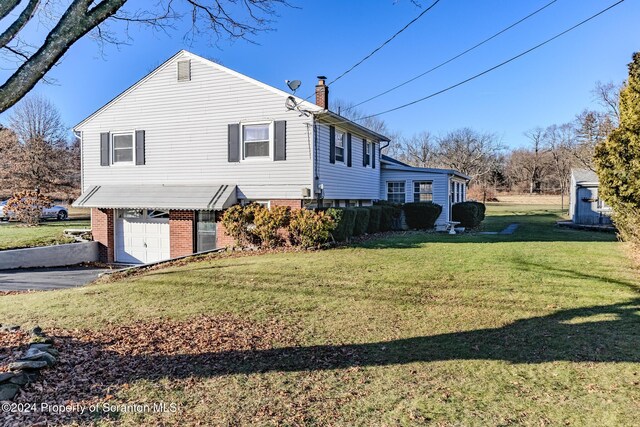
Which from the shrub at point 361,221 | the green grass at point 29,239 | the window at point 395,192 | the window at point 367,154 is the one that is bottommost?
the green grass at point 29,239

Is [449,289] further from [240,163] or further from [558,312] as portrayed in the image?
[240,163]

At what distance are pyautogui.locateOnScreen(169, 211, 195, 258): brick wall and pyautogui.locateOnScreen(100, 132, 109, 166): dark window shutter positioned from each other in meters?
3.81

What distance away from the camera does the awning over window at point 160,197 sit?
14.2 m

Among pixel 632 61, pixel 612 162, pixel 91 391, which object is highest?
pixel 632 61

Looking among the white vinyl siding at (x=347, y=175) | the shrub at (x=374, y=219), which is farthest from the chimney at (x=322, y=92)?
the shrub at (x=374, y=219)

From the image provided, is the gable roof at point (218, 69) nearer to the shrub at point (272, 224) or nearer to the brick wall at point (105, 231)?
the shrub at point (272, 224)

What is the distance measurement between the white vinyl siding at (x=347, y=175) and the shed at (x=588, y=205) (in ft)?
43.7

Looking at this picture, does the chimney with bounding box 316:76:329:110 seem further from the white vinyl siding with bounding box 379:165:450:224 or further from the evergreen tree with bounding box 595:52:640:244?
the evergreen tree with bounding box 595:52:640:244

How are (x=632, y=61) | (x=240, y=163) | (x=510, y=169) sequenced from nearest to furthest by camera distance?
1. (x=632, y=61)
2. (x=240, y=163)
3. (x=510, y=169)

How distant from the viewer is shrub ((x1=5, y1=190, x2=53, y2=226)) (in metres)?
23.3

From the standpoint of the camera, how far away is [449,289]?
802 centimetres

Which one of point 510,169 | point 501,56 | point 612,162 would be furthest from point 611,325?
point 510,169

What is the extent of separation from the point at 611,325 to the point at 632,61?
7.41 m

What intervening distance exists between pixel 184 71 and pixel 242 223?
606 centimetres
